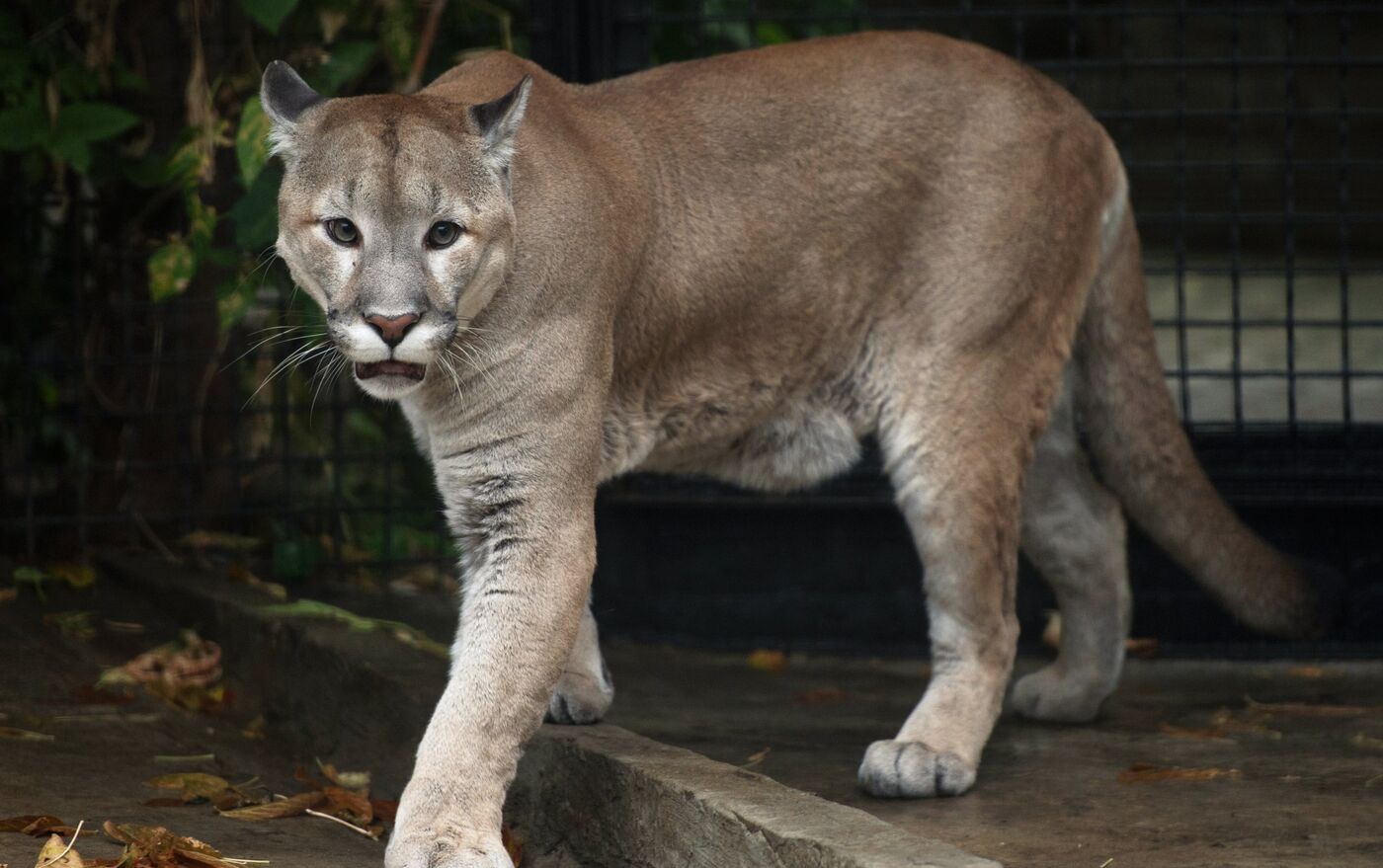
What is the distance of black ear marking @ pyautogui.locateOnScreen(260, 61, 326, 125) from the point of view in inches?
127

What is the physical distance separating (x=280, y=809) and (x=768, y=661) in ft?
6.10

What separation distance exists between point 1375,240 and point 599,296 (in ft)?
22.8

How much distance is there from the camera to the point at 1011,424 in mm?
3801

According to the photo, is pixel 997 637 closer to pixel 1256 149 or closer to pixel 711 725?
pixel 711 725

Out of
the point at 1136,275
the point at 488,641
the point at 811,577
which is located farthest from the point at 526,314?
the point at 811,577

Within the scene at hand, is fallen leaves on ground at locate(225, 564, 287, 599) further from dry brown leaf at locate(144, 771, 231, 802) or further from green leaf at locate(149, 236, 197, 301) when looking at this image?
dry brown leaf at locate(144, 771, 231, 802)

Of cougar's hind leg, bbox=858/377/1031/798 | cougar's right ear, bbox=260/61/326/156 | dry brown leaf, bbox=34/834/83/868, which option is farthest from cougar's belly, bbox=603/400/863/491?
dry brown leaf, bbox=34/834/83/868

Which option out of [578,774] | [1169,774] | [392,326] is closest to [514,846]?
[578,774]

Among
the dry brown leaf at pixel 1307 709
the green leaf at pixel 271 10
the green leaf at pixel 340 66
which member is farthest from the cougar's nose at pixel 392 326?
the dry brown leaf at pixel 1307 709

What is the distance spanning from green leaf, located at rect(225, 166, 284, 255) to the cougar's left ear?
54.1 inches

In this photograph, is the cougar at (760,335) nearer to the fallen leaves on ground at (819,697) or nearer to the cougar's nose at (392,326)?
the cougar's nose at (392,326)

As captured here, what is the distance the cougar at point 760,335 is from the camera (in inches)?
122

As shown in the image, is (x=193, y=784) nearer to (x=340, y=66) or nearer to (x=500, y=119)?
(x=500, y=119)

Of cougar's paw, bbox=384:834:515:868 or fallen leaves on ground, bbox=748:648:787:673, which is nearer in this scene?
cougar's paw, bbox=384:834:515:868
